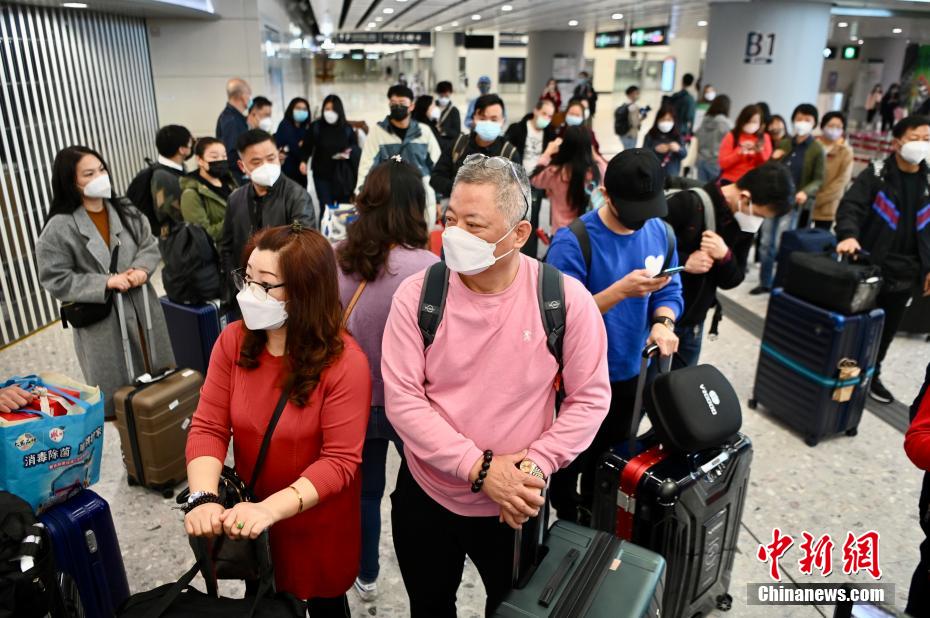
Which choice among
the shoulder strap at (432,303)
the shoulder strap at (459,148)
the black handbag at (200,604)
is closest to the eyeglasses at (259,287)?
the shoulder strap at (432,303)

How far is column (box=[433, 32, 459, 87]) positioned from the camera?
114 feet

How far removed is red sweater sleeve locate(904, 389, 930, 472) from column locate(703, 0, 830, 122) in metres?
10.7

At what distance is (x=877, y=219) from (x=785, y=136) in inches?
134

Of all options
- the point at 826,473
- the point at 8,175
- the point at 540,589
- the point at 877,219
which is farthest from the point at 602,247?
the point at 8,175

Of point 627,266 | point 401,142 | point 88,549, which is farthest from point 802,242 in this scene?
point 88,549

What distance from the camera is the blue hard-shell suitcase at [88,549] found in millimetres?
2117

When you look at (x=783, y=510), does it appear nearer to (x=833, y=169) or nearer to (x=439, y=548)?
(x=439, y=548)

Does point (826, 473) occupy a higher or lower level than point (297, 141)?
lower

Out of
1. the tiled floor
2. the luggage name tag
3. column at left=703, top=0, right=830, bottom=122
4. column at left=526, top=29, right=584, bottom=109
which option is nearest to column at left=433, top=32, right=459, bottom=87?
column at left=526, top=29, right=584, bottom=109

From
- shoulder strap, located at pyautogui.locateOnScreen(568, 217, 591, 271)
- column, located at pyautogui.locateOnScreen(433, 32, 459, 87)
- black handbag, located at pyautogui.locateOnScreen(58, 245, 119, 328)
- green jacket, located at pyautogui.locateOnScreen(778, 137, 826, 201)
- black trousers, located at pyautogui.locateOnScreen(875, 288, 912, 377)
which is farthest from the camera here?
column, located at pyautogui.locateOnScreen(433, 32, 459, 87)

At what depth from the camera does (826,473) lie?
3498 mm

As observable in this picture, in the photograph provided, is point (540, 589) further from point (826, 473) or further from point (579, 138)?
point (579, 138)

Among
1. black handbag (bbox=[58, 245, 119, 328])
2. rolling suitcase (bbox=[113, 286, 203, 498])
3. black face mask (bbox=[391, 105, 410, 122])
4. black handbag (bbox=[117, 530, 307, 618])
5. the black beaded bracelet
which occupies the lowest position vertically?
rolling suitcase (bbox=[113, 286, 203, 498])

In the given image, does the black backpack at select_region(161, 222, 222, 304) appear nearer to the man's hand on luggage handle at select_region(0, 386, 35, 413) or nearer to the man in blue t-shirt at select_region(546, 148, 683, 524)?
the man's hand on luggage handle at select_region(0, 386, 35, 413)
